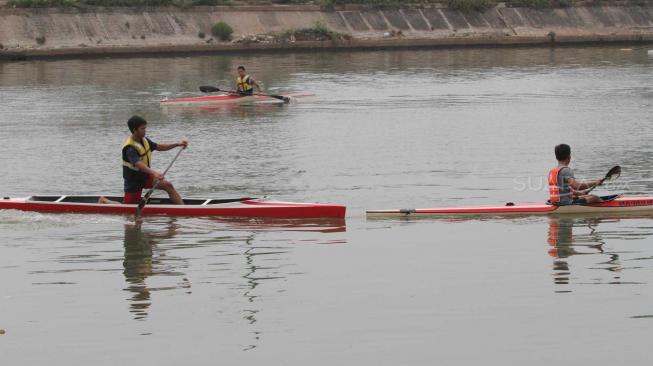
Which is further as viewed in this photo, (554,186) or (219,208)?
(219,208)

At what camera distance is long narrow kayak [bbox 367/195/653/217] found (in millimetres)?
18578

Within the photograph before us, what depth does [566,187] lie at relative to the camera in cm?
1834

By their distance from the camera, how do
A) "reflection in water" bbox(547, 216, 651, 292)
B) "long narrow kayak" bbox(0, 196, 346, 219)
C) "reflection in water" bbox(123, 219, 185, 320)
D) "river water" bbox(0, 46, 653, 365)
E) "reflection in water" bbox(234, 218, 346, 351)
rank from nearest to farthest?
"river water" bbox(0, 46, 653, 365) → "reflection in water" bbox(234, 218, 346, 351) → "reflection in water" bbox(123, 219, 185, 320) → "reflection in water" bbox(547, 216, 651, 292) → "long narrow kayak" bbox(0, 196, 346, 219)

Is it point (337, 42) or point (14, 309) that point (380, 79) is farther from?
point (14, 309)

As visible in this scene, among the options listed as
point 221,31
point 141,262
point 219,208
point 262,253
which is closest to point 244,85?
point 219,208

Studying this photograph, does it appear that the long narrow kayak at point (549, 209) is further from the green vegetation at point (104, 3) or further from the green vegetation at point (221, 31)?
the green vegetation at point (104, 3)

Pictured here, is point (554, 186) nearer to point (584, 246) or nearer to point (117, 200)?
point (584, 246)

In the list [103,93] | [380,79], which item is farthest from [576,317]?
[380,79]

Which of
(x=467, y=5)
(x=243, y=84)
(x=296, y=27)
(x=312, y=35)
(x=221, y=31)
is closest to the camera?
(x=243, y=84)

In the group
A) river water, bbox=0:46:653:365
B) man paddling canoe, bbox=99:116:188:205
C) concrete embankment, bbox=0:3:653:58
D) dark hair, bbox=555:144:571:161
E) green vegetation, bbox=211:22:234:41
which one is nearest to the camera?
river water, bbox=0:46:653:365

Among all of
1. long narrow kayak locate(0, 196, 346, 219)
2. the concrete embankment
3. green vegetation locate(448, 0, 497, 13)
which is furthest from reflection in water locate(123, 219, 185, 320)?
green vegetation locate(448, 0, 497, 13)

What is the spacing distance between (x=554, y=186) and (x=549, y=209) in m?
0.40

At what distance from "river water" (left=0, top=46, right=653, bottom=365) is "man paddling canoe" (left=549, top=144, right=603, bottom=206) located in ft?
1.00

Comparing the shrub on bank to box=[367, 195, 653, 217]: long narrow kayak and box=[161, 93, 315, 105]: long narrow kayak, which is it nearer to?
box=[161, 93, 315, 105]: long narrow kayak
